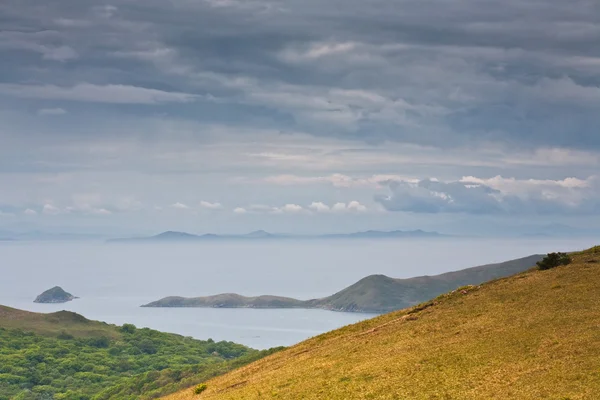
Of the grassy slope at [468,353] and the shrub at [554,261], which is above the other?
the shrub at [554,261]

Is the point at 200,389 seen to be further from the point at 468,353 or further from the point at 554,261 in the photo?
the point at 554,261

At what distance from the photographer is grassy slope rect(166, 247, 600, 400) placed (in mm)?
38188

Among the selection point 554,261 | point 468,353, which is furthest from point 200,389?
point 554,261

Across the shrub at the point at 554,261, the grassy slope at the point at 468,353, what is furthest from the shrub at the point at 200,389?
the shrub at the point at 554,261

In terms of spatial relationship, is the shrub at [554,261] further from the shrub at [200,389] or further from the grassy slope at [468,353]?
the shrub at [200,389]

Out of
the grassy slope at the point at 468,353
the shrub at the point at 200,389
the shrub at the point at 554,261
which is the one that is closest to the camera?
the grassy slope at the point at 468,353

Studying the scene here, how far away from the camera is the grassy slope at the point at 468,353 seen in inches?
1503

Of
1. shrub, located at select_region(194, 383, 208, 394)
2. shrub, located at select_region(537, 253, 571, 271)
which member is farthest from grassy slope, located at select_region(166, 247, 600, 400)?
shrub, located at select_region(537, 253, 571, 271)

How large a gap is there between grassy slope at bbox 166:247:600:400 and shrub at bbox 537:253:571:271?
1415 mm

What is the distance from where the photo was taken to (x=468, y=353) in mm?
44469

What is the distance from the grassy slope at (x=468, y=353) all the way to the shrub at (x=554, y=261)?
1.42 metres

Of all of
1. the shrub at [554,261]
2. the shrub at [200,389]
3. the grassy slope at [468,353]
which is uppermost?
the shrub at [554,261]

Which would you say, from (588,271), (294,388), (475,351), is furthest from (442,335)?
Result: (588,271)

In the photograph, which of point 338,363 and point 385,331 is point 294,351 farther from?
point 338,363
